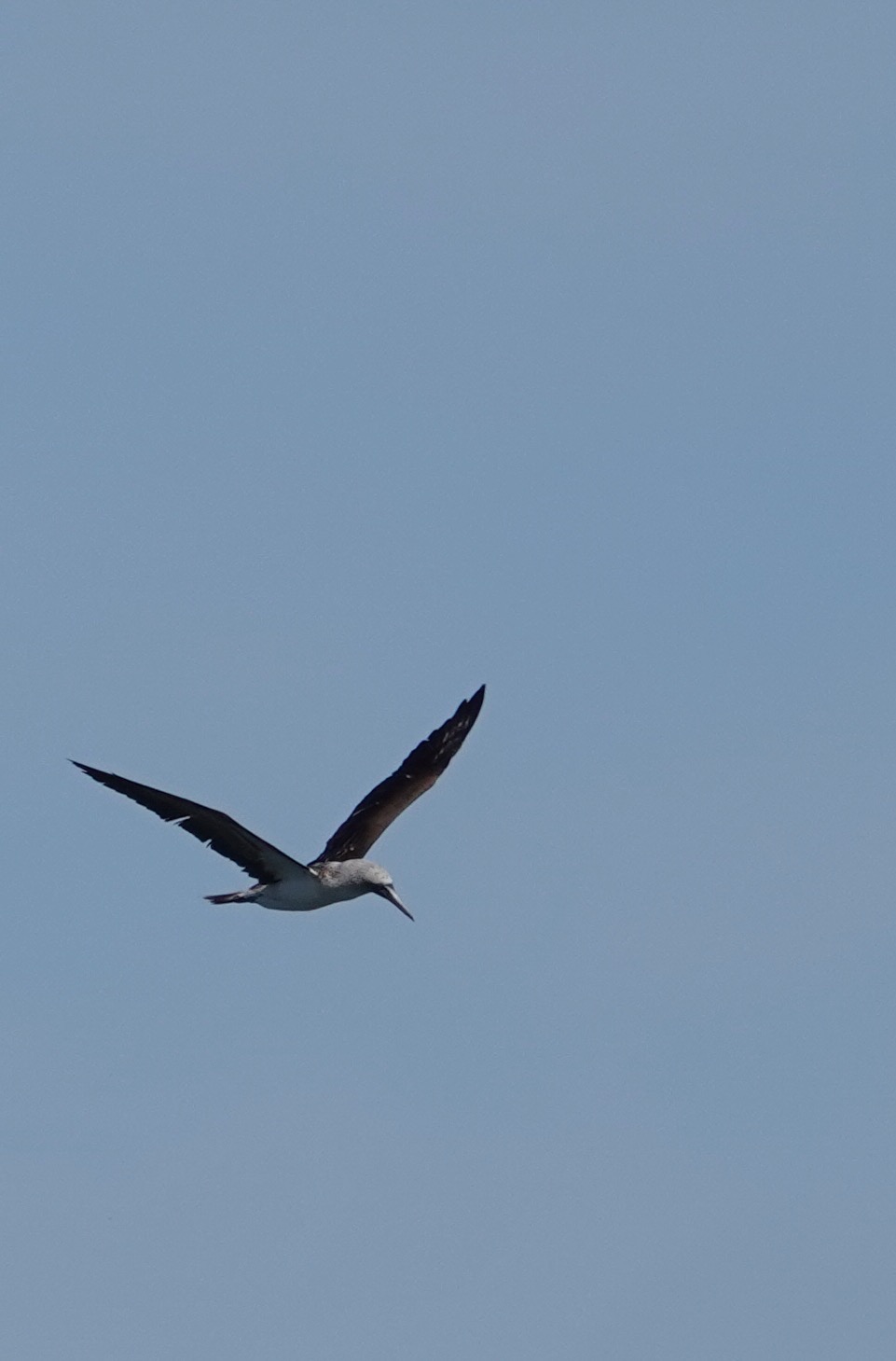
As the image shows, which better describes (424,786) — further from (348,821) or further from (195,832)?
(195,832)

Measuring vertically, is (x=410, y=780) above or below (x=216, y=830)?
above

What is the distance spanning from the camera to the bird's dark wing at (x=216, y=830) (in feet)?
105

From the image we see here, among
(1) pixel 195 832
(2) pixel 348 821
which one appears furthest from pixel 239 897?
(2) pixel 348 821

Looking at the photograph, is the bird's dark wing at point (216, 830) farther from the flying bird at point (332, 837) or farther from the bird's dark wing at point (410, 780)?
the bird's dark wing at point (410, 780)

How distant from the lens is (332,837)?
39.4m

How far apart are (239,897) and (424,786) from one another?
476 cm

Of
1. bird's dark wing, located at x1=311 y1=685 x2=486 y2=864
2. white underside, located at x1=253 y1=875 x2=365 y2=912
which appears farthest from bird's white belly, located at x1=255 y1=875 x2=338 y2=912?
bird's dark wing, located at x1=311 y1=685 x2=486 y2=864

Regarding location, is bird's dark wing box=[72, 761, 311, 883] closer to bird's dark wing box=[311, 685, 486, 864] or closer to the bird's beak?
the bird's beak

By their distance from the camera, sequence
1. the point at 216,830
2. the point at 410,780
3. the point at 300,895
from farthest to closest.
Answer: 1. the point at 410,780
2. the point at 300,895
3. the point at 216,830

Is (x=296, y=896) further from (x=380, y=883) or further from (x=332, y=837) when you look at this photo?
(x=332, y=837)

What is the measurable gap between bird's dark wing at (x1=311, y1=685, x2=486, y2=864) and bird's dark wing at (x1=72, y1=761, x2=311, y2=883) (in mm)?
3782

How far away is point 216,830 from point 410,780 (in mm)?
6112

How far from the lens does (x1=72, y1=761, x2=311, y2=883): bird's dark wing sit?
32000 mm

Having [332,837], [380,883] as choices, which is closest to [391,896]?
[380,883]
